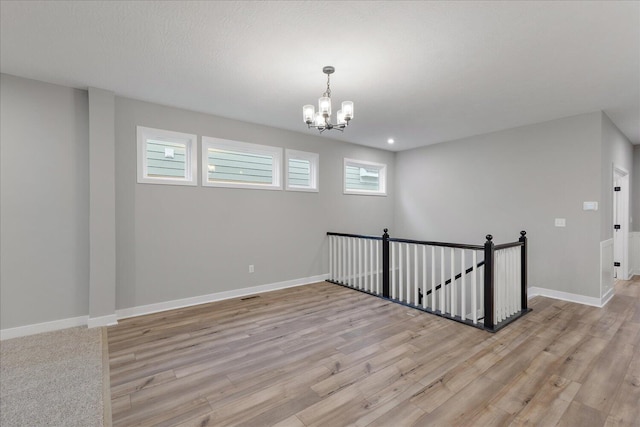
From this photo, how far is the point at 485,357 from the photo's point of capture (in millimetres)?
2736

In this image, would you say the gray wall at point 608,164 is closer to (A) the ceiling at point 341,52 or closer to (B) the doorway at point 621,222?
(A) the ceiling at point 341,52

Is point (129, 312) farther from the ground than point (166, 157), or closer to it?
closer to it

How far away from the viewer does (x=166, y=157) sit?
4.20m

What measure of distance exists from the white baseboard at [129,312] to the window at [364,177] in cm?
245

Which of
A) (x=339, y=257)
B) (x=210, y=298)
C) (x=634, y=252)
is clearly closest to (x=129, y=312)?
(x=210, y=298)

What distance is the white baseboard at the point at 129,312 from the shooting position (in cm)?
327

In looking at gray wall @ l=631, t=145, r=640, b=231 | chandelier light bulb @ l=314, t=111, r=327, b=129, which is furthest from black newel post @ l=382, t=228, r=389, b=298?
gray wall @ l=631, t=145, r=640, b=231

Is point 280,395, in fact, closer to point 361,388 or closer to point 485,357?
point 361,388

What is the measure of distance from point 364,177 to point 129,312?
5010 millimetres

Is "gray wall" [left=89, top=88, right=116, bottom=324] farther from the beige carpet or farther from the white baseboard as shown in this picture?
the beige carpet

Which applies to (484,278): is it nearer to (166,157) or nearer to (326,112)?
(326,112)

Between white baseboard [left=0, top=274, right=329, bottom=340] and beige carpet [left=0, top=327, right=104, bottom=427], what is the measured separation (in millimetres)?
108

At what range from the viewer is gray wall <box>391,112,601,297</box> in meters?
4.37

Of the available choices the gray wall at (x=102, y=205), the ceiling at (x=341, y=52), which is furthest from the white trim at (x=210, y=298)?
the ceiling at (x=341, y=52)
